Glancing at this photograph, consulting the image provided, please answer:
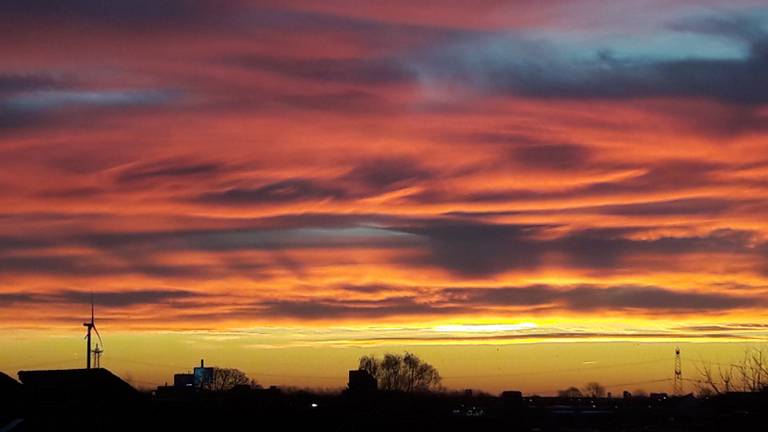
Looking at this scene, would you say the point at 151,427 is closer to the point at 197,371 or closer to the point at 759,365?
the point at 759,365

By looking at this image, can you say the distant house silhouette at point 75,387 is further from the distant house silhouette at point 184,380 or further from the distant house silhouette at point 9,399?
the distant house silhouette at point 184,380

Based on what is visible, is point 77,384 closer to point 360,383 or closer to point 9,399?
point 9,399

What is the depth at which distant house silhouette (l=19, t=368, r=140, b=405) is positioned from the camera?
64.9 meters

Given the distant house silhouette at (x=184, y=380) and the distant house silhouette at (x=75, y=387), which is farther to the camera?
the distant house silhouette at (x=184, y=380)

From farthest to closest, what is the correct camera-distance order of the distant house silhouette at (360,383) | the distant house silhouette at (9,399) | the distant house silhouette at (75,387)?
the distant house silhouette at (360,383) → the distant house silhouette at (75,387) → the distant house silhouette at (9,399)

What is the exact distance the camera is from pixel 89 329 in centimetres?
15000

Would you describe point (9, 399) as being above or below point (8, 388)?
below

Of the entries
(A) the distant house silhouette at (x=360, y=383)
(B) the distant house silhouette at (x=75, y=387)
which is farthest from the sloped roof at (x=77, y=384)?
(A) the distant house silhouette at (x=360, y=383)

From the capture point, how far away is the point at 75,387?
68375 millimetres

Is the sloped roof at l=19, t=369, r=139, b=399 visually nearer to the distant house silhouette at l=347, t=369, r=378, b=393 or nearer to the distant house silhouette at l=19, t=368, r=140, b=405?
the distant house silhouette at l=19, t=368, r=140, b=405

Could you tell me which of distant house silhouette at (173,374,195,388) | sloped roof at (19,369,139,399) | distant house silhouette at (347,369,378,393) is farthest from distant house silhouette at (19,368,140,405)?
distant house silhouette at (173,374,195,388)

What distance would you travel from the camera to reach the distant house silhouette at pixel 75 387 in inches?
2557

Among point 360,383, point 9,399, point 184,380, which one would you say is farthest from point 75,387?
point 184,380

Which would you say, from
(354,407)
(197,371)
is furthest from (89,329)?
(354,407)
